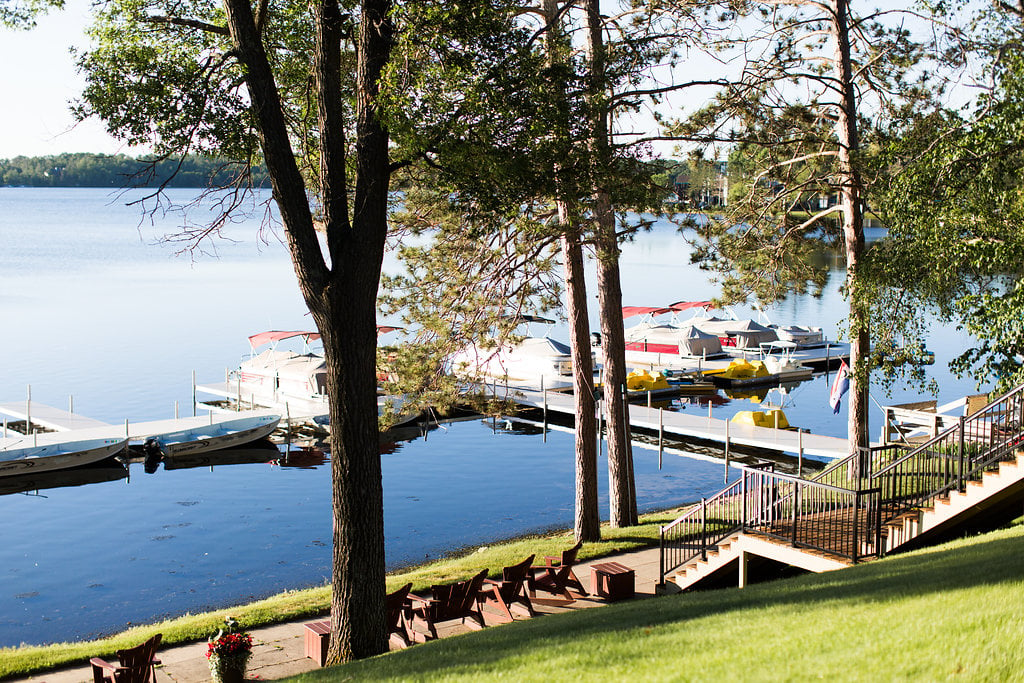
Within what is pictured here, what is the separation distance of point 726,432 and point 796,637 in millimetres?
24608

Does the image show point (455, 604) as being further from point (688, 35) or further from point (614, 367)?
point (688, 35)

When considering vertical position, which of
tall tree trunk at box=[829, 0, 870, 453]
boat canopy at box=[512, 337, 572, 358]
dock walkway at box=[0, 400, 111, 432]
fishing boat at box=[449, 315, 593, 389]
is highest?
tall tree trunk at box=[829, 0, 870, 453]

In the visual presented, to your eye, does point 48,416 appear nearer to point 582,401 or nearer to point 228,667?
point 582,401

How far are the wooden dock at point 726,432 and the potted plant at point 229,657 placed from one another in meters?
15.7

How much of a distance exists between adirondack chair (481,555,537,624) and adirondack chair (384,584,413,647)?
4.19 ft

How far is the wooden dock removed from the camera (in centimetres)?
2934

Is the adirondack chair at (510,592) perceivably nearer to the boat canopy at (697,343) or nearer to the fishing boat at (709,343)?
the fishing boat at (709,343)

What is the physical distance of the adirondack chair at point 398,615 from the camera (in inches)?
474

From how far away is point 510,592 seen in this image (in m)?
13.2

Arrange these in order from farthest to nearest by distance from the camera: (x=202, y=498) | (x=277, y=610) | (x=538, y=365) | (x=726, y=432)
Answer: (x=538, y=365), (x=726, y=432), (x=202, y=498), (x=277, y=610)

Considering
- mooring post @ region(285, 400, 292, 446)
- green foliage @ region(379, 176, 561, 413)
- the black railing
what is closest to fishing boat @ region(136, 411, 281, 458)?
mooring post @ region(285, 400, 292, 446)

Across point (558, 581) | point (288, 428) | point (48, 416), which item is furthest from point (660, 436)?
point (48, 416)

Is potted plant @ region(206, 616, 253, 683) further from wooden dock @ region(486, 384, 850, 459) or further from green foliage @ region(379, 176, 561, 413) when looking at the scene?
wooden dock @ region(486, 384, 850, 459)

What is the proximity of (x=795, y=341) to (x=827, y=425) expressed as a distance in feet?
58.0
